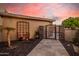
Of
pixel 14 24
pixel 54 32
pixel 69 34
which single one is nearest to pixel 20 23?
pixel 14 24

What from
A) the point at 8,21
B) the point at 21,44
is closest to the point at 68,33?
the point at 21,44

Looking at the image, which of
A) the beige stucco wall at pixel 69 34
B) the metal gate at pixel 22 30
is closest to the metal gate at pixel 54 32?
the beige stucco wall at pixel 69 34

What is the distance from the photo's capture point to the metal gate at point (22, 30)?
2.10m

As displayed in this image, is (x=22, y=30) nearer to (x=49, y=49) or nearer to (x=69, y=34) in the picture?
(x=49, y=49)

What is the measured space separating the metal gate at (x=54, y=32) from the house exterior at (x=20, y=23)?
0.07 m

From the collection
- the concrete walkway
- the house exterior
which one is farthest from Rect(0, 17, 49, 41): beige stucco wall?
the concrete walkway

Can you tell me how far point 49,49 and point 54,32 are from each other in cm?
21

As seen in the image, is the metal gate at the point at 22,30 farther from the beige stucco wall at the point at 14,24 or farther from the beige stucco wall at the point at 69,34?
the beige stucco wall at the point at 69,34

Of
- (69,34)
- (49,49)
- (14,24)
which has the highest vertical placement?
(14,24)

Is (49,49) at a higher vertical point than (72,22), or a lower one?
lower

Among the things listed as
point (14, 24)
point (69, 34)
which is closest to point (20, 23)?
point (14, 24)

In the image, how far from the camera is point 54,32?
6.96 feet

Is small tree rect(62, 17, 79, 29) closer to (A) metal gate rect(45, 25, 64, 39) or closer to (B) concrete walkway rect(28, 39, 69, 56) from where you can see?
(A) metal gate rect(45, 25, 64, 39)

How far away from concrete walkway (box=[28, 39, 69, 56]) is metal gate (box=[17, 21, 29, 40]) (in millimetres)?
190
